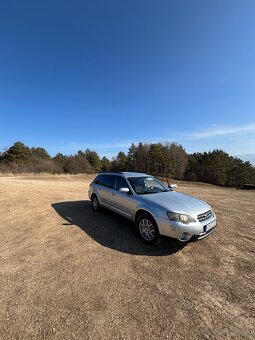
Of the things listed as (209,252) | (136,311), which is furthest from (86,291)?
(209,252)

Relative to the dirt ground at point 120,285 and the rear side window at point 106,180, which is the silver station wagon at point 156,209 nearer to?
the rear side window at point 106,180

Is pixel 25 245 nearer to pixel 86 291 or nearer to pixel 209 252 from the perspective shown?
pixel 86 291

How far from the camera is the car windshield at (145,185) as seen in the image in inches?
223

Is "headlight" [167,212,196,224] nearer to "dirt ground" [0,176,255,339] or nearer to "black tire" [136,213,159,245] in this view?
"black tire" [136,213,159,245]

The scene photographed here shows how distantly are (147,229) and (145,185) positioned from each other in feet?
5.04

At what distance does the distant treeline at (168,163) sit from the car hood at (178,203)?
4742 cm

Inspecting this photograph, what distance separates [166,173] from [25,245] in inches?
2205

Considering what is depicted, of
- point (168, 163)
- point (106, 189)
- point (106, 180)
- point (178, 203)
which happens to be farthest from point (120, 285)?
point (168, 163)

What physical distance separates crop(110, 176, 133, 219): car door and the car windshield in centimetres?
22

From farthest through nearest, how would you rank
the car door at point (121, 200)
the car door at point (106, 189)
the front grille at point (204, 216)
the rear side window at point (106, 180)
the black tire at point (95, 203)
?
the black tire at point (95, 203)
the rear side window at point (106, 180)
the car door at point (106, 189)
the car door at point (121, 200)
the front grille at point (204, 216)

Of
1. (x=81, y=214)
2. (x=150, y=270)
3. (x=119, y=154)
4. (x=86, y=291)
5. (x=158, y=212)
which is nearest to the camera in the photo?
(x=86, y=291)

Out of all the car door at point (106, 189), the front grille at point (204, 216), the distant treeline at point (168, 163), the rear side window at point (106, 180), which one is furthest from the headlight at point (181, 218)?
the distant treeline at point (168, 163)

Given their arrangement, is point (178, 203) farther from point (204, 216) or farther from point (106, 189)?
point (106, 189)

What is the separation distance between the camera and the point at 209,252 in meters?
4.57
